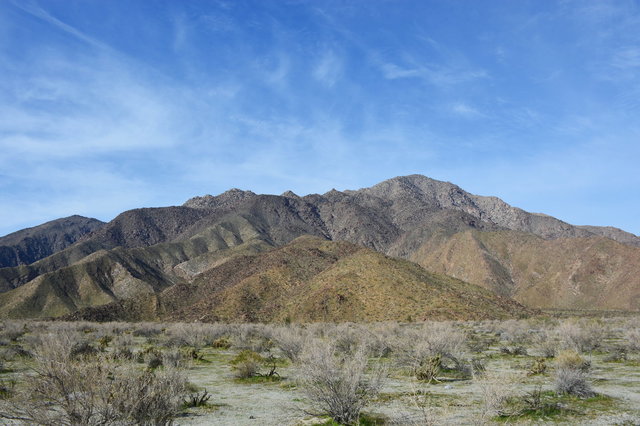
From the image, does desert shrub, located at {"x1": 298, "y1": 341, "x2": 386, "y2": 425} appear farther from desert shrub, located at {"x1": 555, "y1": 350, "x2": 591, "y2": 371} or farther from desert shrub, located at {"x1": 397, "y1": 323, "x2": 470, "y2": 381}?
desert shrub, located at {"x1": 397, "y1": 323, "x2": 470, "y2": 381}

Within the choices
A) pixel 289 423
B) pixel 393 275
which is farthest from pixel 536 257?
pixel 289 423

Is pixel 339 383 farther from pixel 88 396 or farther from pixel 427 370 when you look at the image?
pixel 427 370

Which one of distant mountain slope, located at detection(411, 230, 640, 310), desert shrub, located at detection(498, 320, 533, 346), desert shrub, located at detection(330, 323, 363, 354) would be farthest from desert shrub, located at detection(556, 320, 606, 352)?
distant mountain slope, located at detection(411, 230, 640, 310)

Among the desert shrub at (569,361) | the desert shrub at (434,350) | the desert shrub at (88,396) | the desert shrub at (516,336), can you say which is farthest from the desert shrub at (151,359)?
the desert shrub at (516,336)

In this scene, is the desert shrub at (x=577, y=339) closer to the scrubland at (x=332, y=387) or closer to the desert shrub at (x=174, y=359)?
the scrubland at (x=332, y=387)

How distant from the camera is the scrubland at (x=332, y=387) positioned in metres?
7.80

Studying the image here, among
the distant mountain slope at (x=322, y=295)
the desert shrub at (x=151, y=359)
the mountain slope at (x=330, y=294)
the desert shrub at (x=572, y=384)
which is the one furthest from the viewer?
the distant mountain slope at (x=322, y=295)

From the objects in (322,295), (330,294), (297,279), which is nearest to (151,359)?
(322,295)

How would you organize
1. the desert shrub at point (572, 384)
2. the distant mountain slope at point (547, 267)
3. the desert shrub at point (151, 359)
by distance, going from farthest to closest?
1. the distant mountain slope at point (547, 267)
2. the desert shrub at point (151, 359)
3. the desert shrub at point (572, 384)

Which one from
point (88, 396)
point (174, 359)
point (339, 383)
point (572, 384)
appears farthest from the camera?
point (174, 359)

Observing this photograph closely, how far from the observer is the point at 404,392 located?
1766 cm

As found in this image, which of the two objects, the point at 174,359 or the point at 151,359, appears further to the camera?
the point at 151,359

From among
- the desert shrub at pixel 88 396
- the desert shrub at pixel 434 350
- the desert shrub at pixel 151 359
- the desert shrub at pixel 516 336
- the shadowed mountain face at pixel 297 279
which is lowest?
the desert shrub at pixel 516 336

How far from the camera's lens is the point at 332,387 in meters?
11.2
